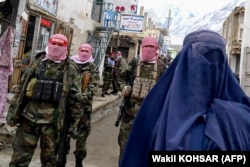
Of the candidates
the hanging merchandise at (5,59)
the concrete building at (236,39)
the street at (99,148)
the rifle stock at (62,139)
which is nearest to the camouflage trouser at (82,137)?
the street at (99,148)

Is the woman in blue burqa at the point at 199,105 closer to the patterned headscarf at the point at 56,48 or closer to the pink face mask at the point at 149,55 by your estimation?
the patterned headscarf at the point at 56,48

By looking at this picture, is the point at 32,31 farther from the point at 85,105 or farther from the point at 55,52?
the point at 55,52

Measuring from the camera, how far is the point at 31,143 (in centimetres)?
349

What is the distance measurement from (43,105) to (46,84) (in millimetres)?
215

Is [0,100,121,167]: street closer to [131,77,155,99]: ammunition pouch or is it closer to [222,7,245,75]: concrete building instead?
[131,77,155,99]: ammunition pouch

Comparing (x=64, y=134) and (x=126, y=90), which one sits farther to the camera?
(x=126, y=90)

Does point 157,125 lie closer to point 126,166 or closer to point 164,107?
point 164,107

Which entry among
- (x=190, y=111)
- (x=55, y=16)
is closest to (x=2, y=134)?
(x=190, y=111)

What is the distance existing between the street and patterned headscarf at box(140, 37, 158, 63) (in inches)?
74.3

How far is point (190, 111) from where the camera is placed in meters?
1.47

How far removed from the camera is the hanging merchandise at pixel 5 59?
545 cm

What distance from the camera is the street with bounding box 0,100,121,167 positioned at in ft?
16.8

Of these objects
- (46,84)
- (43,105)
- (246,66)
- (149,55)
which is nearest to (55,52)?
(46,84)

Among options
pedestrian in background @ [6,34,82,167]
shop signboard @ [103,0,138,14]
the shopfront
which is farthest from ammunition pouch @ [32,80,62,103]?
shop signboard @ [103,0,138,14]
